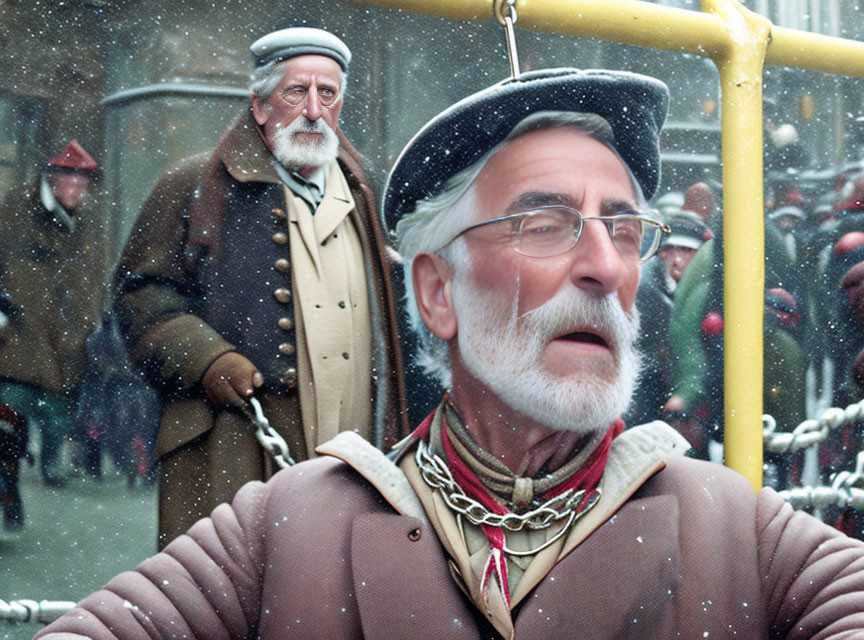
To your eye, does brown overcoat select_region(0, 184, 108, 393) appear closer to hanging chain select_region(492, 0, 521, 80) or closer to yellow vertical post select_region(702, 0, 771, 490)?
hanging chain select_region(492, 0, 521, 80)

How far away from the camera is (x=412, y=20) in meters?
1.50

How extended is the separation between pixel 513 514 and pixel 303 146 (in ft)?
1.90

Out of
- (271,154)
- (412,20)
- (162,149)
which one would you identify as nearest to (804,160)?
(412,20)

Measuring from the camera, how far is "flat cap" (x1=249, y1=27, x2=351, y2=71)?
4.61 ft

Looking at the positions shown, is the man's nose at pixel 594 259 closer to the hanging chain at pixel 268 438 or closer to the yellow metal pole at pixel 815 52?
the hanging chain at pixel 268 438

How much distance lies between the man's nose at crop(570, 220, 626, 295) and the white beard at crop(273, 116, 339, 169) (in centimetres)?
37

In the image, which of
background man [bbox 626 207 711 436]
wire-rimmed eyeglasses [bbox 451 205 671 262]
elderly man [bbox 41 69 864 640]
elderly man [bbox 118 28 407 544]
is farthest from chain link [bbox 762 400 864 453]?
elderly man [bbox 118 28 407 544]

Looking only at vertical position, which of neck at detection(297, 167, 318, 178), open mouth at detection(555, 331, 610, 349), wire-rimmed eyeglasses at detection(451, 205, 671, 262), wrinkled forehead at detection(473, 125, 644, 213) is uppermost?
neck at detection(297, 167, 318, 178)

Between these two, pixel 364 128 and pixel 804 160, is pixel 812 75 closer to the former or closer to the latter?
pixel 804 160

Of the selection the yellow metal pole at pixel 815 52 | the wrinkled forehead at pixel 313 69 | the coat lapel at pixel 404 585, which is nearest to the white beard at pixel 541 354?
the coat lapel at pixel 404 585

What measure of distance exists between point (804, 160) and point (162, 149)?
110 cm

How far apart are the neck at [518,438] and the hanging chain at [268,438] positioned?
0.83ft

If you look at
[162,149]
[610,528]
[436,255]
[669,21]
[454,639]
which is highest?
[669,21]

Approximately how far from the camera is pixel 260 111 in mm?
1395
